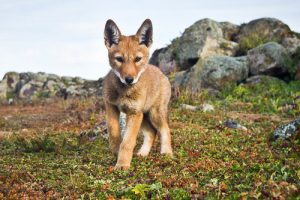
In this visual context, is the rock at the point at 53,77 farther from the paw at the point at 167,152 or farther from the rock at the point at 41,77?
the paw at the point at 167,152

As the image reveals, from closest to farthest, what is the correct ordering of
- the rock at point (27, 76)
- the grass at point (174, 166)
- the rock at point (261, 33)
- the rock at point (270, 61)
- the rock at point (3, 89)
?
the grass at point (174, 166)
the rock at point (270, 61)
the rock at point (261, 33)
the rock at point (3, 89)
the rock at point (27, 76)

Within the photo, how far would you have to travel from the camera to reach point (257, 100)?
77.3ft

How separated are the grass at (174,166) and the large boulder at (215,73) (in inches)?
358

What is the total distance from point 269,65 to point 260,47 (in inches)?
55.8

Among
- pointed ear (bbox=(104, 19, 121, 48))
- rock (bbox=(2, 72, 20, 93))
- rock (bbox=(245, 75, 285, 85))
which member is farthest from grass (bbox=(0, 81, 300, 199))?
rock (bbox=(2, 72, 20, 93))

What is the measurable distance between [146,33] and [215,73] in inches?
695

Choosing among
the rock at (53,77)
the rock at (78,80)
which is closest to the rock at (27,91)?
the rock at (53,77)

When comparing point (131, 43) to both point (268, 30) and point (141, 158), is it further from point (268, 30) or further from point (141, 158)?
point (268, 30)

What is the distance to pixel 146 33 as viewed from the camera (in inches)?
412

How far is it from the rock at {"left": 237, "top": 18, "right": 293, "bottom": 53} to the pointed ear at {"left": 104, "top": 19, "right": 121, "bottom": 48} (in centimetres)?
2348

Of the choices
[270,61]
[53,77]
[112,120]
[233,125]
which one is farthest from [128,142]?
[53,77]

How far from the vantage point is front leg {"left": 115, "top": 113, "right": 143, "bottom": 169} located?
9.84 meters

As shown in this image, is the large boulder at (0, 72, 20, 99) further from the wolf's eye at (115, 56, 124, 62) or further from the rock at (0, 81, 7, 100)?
the wolf's eye at (115, 56, 124, 62)

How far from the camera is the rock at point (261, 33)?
1297 inches
